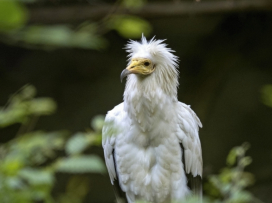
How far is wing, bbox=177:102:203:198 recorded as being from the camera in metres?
3.16

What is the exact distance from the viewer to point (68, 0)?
15.1ft

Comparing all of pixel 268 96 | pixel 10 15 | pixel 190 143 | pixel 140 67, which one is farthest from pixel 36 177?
pixel 190 143

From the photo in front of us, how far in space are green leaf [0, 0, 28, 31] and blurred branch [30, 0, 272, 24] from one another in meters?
3.63

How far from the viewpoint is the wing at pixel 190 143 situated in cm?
316

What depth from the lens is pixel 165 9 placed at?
4.57 metres

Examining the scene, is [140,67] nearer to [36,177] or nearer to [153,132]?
[153,132]

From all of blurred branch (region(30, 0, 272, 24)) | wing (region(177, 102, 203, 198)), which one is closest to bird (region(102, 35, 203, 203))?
wing (region(177, 102, 203, 198))

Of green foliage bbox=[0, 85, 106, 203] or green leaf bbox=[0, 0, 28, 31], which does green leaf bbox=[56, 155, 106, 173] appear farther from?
green leaf bbox=[0, 0, 28, 31]

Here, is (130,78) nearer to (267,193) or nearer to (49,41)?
(49,41)

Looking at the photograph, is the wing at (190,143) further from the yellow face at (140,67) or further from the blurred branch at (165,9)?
the blurred branch at (165,9)

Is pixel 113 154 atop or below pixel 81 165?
atop

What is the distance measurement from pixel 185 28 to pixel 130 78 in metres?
2.51

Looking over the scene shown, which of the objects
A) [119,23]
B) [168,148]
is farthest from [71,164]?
[168,148]

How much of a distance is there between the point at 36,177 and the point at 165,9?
380 centimetres
